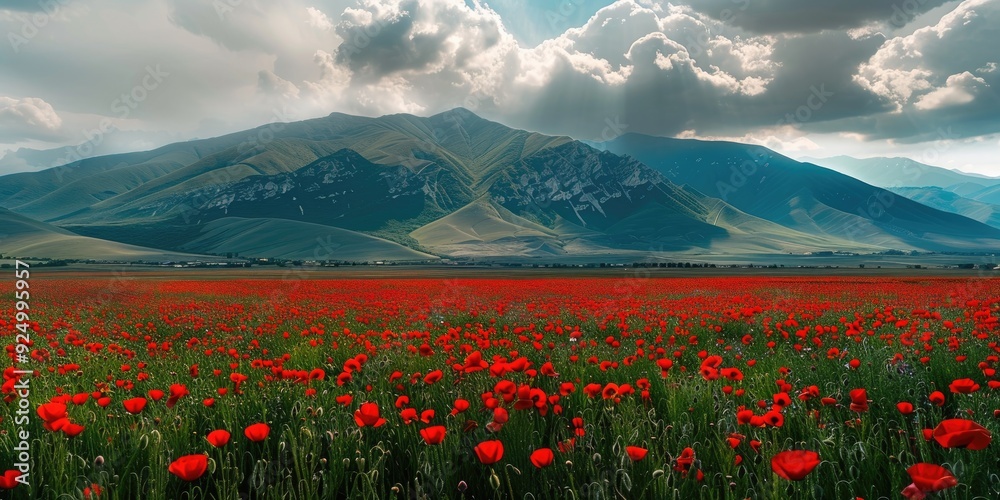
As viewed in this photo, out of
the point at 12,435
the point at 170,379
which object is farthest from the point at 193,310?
the point at 12,435

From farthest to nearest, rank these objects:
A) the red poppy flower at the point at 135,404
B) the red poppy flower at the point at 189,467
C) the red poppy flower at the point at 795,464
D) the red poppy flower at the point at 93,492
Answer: the red poppy flower at the point at 135,404 < the red poppy flower at the point at 93,492 < the red poppy flower at the point at 189,467 < the red poppy flower at the point at 795,464

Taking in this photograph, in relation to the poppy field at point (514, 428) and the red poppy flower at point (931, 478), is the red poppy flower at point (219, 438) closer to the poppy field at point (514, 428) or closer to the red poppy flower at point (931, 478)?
the poppy field at point (514, 428)

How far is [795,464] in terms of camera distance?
2188 mm

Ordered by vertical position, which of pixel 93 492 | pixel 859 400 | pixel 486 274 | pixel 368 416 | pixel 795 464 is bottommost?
pixel 486 274

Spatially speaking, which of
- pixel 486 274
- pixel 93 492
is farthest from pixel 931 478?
pixel 486 274

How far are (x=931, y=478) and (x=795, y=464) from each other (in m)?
0.43

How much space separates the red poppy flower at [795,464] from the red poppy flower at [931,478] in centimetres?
32

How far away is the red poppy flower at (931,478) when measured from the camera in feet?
6.53

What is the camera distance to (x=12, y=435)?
4.09 meters

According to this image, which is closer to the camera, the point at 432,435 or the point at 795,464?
the point at 795,464

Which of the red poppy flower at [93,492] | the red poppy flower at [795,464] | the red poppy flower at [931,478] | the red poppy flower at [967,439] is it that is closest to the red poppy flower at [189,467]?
the red poppy flower at [93,492]

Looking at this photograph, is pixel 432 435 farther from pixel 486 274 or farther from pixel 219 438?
pixel 486 274

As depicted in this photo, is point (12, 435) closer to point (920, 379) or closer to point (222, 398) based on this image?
point (222, 398)

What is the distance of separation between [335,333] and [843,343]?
905 cm
